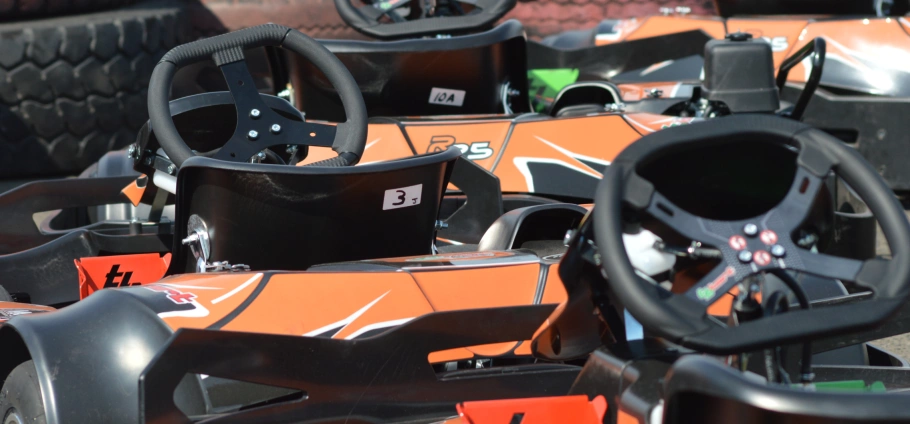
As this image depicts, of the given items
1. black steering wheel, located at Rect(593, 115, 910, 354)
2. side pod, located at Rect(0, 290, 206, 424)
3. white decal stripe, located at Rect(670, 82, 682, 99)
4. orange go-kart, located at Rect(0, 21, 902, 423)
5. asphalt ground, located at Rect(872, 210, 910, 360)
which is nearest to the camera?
black steering wheel, located at Rect(593, 115, 910, 354)

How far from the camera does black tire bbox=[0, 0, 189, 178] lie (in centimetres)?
554

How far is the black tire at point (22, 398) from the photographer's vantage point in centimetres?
173

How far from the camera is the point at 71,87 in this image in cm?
568

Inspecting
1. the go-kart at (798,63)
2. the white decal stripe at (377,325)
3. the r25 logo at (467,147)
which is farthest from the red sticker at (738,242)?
the go-kart at (798,63)

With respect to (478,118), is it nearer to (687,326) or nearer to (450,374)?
(450,374)

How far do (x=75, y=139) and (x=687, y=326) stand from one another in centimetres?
501

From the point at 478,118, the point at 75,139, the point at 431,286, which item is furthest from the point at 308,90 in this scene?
the point at 75,139

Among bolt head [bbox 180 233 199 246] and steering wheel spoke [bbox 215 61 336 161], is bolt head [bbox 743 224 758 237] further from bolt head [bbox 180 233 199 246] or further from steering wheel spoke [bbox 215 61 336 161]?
steering wheel spoke [bbox 215 61 336 161]

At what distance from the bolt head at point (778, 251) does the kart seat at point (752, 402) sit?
207mm

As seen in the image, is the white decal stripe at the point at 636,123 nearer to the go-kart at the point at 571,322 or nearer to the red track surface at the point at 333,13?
the go-kart at the point at 571,322

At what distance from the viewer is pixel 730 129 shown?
150cm

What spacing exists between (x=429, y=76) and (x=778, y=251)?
2.78 m

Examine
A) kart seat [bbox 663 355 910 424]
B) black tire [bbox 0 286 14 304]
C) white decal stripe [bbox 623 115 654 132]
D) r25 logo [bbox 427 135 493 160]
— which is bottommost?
black tire [bbox 0 286 14 304]

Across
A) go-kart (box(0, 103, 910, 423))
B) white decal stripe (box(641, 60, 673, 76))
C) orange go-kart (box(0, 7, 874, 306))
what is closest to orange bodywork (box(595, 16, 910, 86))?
white decal stripe (box(641, 60, 673, 76))
